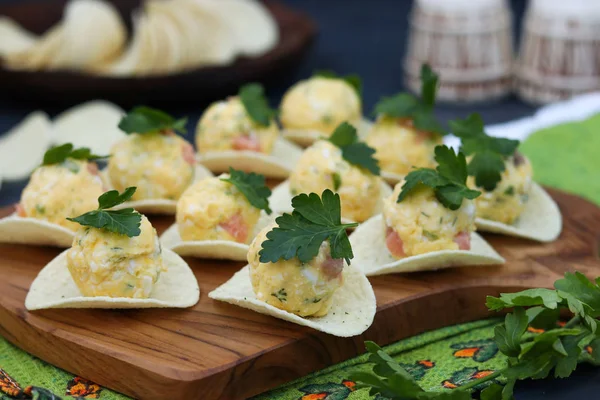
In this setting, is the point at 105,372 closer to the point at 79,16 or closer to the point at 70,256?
the point at 70,256

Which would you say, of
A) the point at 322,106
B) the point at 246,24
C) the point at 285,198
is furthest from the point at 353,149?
A: the point at 246,24

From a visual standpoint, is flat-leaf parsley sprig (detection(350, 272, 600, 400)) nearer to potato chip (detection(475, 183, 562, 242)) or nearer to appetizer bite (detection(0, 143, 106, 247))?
potato chip (detection(475, 183, 562, 242))

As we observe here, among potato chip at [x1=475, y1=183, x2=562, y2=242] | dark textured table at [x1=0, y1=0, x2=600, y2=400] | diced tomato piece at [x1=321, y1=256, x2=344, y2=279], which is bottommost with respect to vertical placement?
dark textured table at [x1=0, y1=0, x2=600, y2=400]

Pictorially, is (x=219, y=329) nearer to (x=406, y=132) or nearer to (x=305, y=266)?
(x=305, y=266)

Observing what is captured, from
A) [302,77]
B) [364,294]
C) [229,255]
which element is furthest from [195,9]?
[364,294]

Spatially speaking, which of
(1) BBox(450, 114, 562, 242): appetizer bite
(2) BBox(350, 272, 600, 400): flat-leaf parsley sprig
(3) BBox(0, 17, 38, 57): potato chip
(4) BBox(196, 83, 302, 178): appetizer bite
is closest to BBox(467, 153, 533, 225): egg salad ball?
(1) BBox(450, 114, 562, 242): appetizer bite

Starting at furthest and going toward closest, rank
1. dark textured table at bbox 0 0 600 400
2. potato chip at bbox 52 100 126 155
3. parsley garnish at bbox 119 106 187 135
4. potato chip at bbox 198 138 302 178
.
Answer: dark textured table at bbox 0 0 600 400 → potato chip at bbox 52 100 126 155 → potato chip at bbox 198 138 302 178 → parsley garnish at bbox 119 106 187 135
